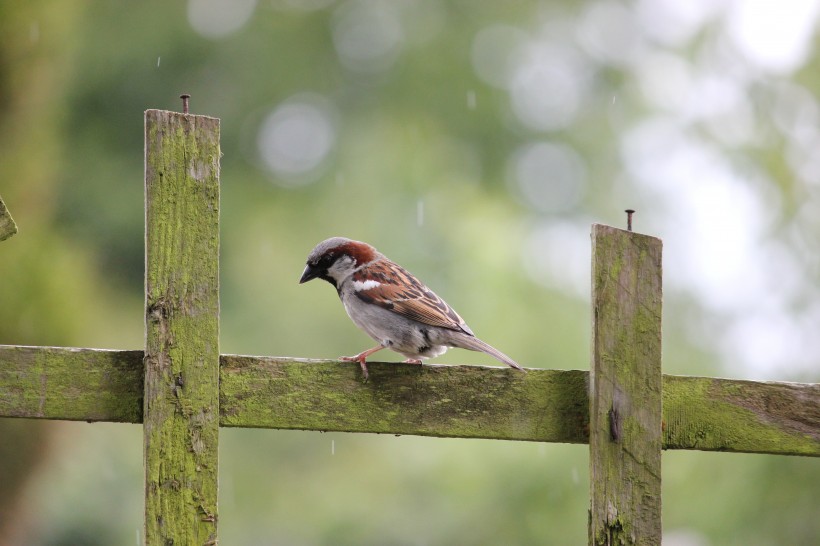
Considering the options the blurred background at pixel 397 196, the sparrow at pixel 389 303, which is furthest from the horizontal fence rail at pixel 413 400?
the blurred background at pixel 397 196

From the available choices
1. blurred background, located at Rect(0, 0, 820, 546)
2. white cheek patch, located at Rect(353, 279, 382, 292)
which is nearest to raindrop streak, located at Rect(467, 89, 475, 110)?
blurred background, located at Rect(0, 0, 820, 546)

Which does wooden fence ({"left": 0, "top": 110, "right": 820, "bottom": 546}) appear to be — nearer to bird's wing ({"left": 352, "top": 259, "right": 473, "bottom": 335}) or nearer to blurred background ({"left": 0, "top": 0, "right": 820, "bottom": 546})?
bird's wing ({"left": 352, "top": 259, "right": 473, "bottom": 335})

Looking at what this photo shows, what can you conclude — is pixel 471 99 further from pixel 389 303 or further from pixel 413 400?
pixel 413 400

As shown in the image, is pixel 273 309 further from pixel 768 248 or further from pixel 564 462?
pixel 768 248

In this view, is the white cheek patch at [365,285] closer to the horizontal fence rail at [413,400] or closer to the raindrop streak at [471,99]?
the horizontal fence rail at [413,400]

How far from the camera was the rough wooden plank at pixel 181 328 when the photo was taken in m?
1.85

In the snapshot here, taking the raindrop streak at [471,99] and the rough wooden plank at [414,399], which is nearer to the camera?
the rough wooden plank at [414,399]

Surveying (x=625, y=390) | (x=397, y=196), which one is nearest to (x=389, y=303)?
(x=625, y=390)

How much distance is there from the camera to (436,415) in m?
2.04

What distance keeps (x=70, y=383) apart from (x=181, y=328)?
25cm

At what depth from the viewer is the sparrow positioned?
298 cm

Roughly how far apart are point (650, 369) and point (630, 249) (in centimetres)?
26

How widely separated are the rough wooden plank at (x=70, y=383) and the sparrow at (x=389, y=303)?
3.56ft

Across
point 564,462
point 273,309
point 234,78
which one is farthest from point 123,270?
point 564,462
